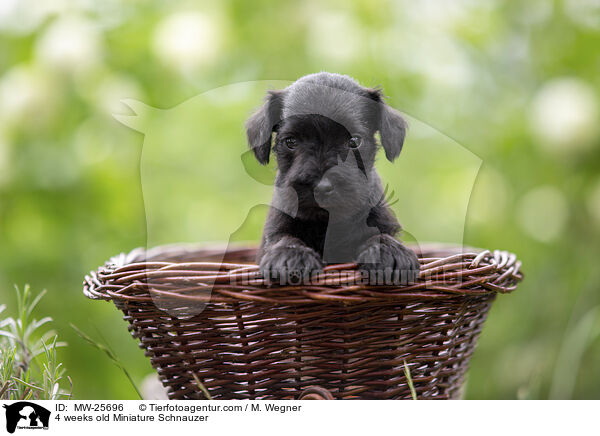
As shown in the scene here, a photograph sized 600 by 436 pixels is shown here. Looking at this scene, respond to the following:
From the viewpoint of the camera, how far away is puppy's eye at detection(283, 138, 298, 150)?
171cm

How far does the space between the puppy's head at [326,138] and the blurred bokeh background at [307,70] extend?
16.8 inches

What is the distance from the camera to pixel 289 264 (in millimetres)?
1465

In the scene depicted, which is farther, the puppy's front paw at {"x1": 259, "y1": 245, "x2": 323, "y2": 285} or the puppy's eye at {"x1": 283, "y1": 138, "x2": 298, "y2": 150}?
the puppy's eye at {"x1": 283, "y1": 138, "x2": 298, "y2": 150}

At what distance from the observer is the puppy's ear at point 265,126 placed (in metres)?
1.81

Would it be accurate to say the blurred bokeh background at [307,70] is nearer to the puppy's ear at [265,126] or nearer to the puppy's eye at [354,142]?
the puppy's ear at [265,126]

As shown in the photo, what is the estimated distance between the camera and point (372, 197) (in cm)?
174

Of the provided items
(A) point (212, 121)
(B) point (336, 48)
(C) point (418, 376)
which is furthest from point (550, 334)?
(A) point (212, 121)

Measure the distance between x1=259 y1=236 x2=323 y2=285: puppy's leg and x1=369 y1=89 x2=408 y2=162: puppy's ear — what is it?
0.42m

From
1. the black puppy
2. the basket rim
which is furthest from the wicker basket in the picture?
the black puppy

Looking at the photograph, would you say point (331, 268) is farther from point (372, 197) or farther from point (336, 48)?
point (336, 48)
